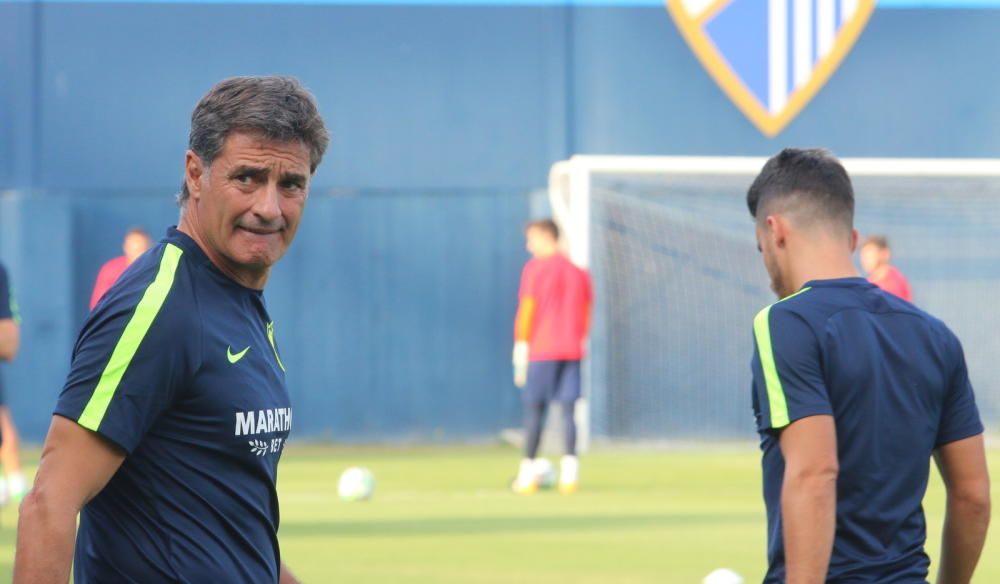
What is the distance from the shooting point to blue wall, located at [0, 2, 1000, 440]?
18422mm

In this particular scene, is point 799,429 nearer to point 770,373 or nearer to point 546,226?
point 770,373

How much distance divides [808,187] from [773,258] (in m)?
0.19

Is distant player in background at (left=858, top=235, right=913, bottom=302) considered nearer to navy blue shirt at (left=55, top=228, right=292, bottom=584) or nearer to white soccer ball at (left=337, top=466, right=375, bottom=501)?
white soccer ball at (left=337, top=466, right=375, bottom=501)

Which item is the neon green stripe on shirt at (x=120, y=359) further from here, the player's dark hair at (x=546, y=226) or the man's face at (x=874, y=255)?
the man's face at (x=874, y=255)

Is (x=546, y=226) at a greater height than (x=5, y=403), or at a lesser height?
greater

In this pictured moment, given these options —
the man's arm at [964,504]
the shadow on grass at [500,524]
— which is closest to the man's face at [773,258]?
the man's arm at [964,504]

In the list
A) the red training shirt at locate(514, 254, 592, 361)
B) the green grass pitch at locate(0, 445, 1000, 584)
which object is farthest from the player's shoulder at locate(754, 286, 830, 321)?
the red training shirt at locate(514, 254, 592, 361)

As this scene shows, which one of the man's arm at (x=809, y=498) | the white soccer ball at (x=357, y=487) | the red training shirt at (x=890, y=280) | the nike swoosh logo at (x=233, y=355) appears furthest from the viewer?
the red training shirt at (x=890, y=280)

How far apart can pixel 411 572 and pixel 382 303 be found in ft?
36.6

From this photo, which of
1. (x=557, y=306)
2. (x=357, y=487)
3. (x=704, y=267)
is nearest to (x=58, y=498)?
(x=357, y=487)

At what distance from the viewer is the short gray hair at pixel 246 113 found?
279 centimetres

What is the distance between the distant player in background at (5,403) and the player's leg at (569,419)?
14.2 ft

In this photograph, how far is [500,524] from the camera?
1034cm

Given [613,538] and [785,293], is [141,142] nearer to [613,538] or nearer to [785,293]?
[613,538]
